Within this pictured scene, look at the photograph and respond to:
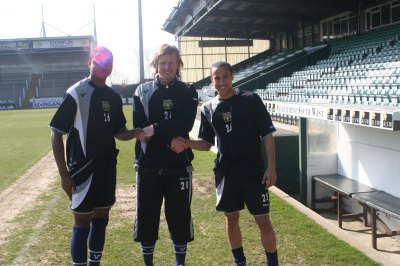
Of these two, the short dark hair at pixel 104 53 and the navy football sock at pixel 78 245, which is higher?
the short dark hair at pixel 104 53

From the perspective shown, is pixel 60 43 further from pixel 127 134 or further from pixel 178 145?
pixel 178 145

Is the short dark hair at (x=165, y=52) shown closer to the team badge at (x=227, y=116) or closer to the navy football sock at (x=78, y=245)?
the team badge at (x=227, y=116)

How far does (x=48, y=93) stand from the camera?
178 ft

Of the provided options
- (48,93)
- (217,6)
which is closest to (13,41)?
(48,93)

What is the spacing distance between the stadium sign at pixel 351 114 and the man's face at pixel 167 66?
124 inches

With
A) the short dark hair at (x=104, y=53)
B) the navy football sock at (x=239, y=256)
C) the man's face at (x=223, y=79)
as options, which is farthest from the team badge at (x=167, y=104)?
the navy football sock at (x=239, y=256)

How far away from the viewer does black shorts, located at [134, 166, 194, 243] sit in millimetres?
3314

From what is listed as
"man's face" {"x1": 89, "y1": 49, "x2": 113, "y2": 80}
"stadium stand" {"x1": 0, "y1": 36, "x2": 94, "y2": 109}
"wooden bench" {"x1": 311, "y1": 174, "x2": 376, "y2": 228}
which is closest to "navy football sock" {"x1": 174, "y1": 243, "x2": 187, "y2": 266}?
"man's face" {"x1": 89, "y1": 49, "x2": 113, "y2": 80}

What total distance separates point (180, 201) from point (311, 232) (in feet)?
6.48

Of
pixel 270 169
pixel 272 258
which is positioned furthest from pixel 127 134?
pixel 272 258

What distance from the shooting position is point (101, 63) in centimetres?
324

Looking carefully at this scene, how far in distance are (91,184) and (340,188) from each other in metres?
5.00

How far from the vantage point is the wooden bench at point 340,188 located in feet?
22.4

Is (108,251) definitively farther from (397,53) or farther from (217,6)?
(217,6)
